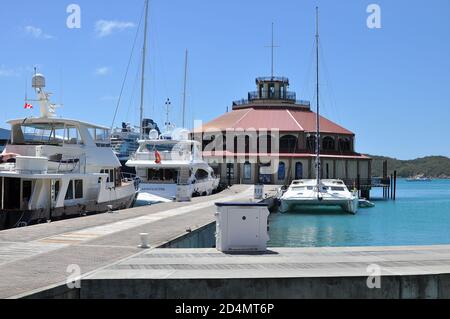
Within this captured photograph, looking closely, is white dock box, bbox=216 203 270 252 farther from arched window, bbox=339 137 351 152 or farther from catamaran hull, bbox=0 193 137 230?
arched window, bbox=339 137 351 152

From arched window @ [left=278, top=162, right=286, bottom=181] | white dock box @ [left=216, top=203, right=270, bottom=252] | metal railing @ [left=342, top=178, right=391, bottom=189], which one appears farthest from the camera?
metal railing @ [left=342, top=178, right=391, bottom=189]

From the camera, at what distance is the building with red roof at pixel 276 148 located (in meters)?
72.2

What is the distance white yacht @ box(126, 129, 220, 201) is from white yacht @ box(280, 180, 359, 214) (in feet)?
22.6

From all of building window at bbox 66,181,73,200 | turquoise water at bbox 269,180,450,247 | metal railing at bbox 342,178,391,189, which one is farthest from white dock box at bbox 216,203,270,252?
metal railing at bbox 342,178,391,189

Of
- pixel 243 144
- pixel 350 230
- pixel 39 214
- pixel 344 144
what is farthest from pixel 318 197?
pixel 344 144

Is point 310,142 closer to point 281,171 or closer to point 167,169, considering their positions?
point 281,171

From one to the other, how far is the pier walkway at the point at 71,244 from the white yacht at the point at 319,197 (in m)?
21.5

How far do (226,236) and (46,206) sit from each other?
12.5 metres

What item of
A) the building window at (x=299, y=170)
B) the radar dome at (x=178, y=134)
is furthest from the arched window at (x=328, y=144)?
the radar dome at (x=178, y=134)

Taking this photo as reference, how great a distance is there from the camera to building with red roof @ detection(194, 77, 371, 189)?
72250 millimetres

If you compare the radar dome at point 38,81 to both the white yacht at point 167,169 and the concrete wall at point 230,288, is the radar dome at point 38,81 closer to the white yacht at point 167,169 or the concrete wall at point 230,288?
the white yacht at point 167,169

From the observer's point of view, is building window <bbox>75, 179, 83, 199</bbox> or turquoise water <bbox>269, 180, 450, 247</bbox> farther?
turquoise water <bbox>269, 180, 450, 247</bbox>

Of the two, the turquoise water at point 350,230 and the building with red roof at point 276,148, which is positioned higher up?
the building with red roof at point 276,148

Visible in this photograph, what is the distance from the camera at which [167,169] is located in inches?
1710
